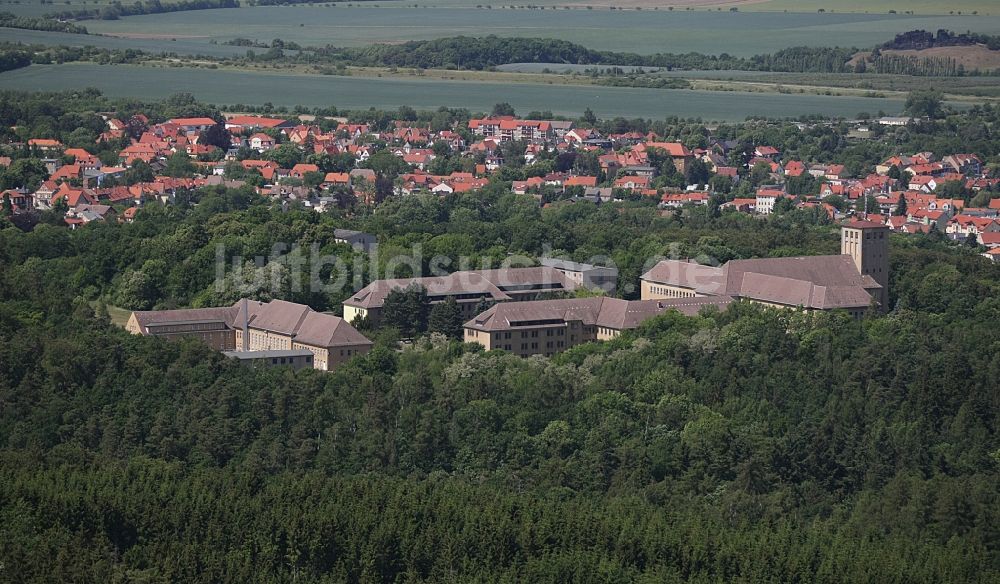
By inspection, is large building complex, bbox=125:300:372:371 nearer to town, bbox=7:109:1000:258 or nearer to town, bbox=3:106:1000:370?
town, bbox=3:106:1000:370

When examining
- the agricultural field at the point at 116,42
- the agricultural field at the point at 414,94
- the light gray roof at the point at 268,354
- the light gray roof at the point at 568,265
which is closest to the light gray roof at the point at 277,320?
the light gray roof at the point at 268,354

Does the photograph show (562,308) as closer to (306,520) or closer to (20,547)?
(306,520)

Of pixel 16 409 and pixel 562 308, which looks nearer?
pixel 16 409

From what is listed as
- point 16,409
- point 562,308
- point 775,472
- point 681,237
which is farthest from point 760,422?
point 681,237

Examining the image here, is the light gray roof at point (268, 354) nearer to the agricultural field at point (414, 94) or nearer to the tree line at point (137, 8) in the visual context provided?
the agricultural field at point (414, 94)

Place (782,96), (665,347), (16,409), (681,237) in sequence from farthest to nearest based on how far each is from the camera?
(782,96), (681,237), (665,347), (16,409)

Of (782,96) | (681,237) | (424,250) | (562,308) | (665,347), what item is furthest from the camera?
(782,96)
